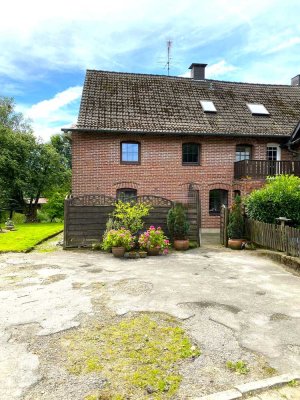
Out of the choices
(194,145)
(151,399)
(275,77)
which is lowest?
(151,399)

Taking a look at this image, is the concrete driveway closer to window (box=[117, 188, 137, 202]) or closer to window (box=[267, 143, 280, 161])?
window (box=[117, 188, 137, 202])

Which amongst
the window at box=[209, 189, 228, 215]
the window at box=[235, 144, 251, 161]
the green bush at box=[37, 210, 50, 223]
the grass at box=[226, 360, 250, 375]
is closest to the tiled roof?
the window at box=[235, 144, 251, 161]

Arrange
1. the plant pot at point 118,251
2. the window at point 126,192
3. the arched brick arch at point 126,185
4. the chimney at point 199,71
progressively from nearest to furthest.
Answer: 1. the plant pot at point 118,251
2. the arched brick arch at point 126,185
3. the window at point 126,192
4. the chimney at point 199,71

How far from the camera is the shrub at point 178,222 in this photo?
1125 centimetres

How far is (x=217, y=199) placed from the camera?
686 inches

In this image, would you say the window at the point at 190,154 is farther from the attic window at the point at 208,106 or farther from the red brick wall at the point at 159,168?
the attic window at the point at 208,106

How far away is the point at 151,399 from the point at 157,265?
19.5 feet

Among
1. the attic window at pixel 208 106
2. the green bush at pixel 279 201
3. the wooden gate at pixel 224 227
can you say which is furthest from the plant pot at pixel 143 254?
the attic window at pixel 208 106

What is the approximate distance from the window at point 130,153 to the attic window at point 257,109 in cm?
749

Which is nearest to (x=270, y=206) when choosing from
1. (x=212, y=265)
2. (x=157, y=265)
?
(x=212, y=265)

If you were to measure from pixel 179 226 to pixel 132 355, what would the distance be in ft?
25.1

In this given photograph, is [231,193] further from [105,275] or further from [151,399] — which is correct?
[151,399]

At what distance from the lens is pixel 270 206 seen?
11086mm

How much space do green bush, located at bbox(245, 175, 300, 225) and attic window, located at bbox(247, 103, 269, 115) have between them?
27.1 ft
